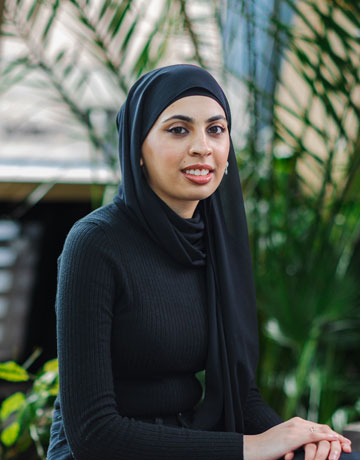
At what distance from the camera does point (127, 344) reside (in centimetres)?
89

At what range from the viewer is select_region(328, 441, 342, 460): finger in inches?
33.6

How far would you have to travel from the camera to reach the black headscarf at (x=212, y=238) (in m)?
0.92

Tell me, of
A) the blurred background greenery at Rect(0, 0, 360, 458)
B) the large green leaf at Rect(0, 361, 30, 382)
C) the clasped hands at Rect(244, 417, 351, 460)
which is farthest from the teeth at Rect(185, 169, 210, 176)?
the large green leaf at Rect(0, 361, 30, 382)

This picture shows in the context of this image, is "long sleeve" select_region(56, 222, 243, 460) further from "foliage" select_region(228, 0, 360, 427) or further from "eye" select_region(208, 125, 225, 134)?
"foliage" select_region(228, 0, 360, 427)

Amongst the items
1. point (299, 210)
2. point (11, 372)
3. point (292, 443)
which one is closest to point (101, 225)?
point (292, 443)

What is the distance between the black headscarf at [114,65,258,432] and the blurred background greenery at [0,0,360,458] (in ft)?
1.51

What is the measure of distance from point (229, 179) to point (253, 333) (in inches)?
10.9

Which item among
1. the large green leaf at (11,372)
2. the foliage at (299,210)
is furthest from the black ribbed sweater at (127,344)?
the foliage at (299,210)

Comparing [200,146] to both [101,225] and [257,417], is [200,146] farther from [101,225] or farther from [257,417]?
[257,417]

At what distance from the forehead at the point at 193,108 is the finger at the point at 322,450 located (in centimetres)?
51

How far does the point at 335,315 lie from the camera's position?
1.66 m

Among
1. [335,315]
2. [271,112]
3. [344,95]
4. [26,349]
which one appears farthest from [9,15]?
[26,349]

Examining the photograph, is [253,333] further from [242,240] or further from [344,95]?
[344,95]

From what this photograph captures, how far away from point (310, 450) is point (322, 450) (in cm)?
2
